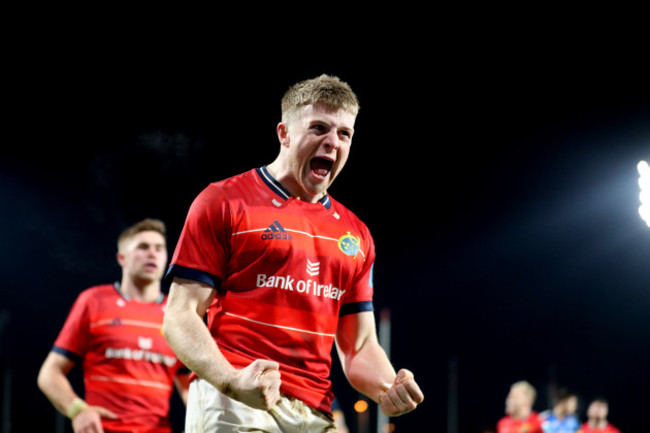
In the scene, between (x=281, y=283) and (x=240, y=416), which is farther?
(x=281, y=283)

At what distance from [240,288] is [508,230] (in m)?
20.5

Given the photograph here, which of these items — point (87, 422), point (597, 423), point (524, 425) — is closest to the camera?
point (87, 422)

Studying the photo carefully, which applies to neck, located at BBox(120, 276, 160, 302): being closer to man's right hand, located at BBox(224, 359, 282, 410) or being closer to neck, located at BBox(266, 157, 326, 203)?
neck, located at BBox(266, 157, 326, 203)

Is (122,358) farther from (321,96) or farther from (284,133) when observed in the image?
(321,96)

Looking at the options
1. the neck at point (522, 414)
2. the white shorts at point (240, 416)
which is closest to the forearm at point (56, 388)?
the white shorts at point (240, 416)

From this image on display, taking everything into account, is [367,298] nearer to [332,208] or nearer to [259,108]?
[332,208]

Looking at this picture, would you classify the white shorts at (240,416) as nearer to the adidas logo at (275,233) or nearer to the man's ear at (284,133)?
the adidas logo at (275,233)

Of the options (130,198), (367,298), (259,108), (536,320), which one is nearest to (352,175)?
(259,108)

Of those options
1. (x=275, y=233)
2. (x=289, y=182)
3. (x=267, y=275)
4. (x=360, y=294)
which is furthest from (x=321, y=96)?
(x=360, y=294)

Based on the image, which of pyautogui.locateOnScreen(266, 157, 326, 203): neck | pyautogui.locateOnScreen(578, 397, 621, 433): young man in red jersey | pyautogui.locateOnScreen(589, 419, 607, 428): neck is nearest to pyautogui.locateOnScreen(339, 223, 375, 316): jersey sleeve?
pyautogui.locateOnScreen(266, 157, 326, 203): neck

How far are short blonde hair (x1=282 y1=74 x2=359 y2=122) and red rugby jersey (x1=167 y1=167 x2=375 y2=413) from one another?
33 centimetres

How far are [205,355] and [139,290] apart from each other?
300 cm

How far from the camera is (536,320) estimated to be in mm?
22375

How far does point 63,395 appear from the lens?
4867 mm
